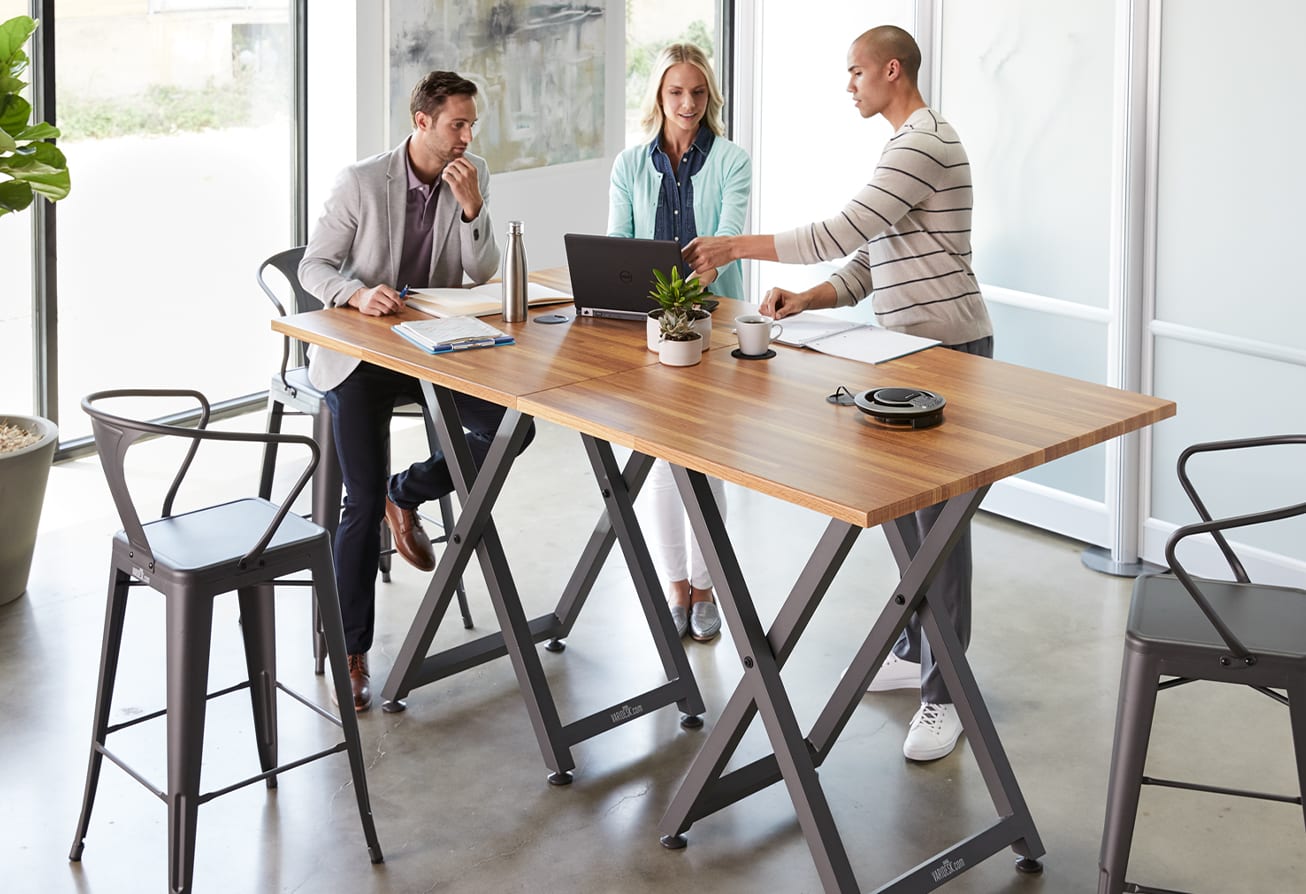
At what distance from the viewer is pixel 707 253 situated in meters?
3.69

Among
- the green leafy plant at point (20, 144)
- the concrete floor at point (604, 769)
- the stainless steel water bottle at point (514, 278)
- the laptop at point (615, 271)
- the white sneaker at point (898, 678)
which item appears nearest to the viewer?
the concrete floor at point (604, 769)

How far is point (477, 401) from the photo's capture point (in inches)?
159

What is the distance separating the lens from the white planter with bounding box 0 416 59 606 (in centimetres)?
417

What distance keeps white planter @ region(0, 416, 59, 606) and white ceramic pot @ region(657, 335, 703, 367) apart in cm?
199

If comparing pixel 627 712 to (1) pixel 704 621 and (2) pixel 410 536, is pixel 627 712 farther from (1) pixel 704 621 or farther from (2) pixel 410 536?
(2) pixel 410 536

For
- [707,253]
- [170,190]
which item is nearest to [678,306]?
[707,253]

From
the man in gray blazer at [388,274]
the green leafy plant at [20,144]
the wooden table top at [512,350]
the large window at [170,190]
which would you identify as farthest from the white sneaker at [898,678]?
the large window at [170,190]

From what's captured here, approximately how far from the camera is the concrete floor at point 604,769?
119 inches

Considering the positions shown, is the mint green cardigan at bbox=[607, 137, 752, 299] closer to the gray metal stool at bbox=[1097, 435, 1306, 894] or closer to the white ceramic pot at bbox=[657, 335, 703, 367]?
the white ceramic pot at bbox=[657, 335, 703, 367]

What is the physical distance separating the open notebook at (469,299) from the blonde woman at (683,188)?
1.34 ft

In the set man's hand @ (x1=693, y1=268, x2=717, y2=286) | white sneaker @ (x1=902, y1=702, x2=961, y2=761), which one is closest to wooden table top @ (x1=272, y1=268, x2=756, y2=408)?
man's hand @ (x1=693, y1=268, x2=717, y2=286)

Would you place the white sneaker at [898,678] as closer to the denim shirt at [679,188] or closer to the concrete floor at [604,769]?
the concrete floor at [604,769]

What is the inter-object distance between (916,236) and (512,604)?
1.29 meters

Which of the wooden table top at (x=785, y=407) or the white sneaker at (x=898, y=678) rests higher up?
the wooden table top at (x=785, y=407)
